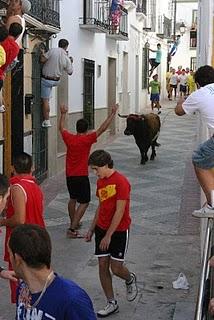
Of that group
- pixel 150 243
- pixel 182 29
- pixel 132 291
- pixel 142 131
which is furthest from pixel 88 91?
pixel 182 29

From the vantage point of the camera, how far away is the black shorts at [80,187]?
28.6 ft

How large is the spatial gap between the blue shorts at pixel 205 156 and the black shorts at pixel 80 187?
2.61 m

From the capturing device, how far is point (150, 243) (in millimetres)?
8617

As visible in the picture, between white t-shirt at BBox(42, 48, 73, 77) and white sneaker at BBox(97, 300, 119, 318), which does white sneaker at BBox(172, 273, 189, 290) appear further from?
white t-shirt at BBox(42, 48, 73, 77)

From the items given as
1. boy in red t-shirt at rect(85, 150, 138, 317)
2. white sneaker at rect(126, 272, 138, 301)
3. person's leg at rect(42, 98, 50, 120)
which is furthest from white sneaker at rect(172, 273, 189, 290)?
person's leg at rect(42, 98, 50, 120)

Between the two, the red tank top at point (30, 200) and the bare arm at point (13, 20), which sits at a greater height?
the bare arm at point (13, 20)

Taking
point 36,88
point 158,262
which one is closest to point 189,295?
point 158,262

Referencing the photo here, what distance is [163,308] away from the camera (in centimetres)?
630

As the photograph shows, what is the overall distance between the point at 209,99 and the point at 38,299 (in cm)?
398

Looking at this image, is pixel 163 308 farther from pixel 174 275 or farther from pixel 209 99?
pixel 209 99

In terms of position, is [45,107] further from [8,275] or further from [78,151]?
[8,275]

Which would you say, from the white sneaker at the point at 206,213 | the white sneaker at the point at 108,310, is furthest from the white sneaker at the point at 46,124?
the white sneaker at the point at 206,213

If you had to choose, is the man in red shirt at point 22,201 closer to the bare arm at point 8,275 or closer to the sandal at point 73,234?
the bare arm at point 8,275

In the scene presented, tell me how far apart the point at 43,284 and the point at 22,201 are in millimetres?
2130
